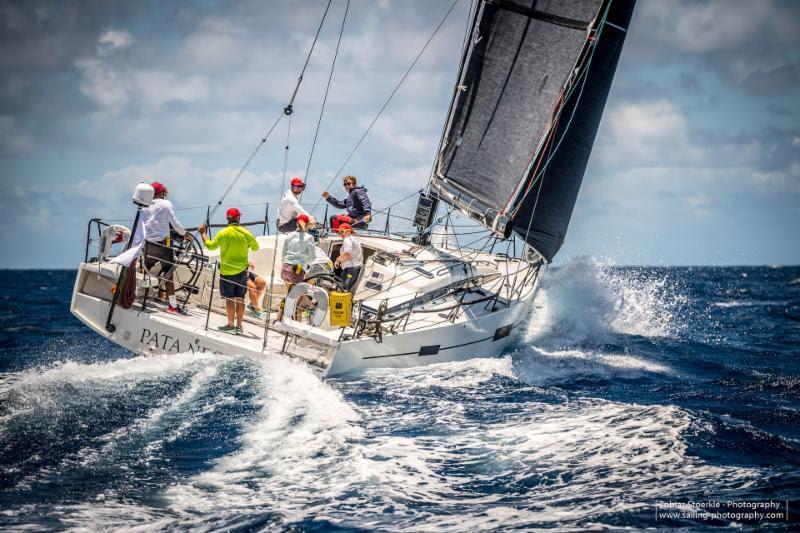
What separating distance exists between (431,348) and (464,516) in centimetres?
464

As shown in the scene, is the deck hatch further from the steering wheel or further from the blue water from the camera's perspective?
the steering wheel

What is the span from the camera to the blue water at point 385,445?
5199mm

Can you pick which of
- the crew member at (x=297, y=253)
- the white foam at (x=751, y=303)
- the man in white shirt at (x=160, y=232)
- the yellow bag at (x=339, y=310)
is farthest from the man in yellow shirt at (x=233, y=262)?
the white foam at (x=751, y=303)

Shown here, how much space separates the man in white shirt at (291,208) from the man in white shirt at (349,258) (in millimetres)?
1687

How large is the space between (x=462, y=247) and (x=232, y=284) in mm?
5017

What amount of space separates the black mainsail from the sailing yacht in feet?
0.06

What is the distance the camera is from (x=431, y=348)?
9.83 metres

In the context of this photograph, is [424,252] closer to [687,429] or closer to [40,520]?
[687,429]

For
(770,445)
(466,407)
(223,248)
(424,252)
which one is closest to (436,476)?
(466,407)

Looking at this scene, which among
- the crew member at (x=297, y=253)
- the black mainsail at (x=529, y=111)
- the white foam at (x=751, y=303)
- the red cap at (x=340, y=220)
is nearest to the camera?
the crew member at (x=297, y=253)

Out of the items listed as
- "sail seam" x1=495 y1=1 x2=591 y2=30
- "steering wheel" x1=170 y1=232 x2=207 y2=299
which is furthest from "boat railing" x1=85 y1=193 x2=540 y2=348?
"sail seam" x1=495 y1=1 x2=591 y2=30

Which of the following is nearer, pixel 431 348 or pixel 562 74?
pixel 431 348

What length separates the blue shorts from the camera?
918 centimetres

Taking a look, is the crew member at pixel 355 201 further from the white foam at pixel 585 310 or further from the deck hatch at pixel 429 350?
the white foam at pixel 585 310
